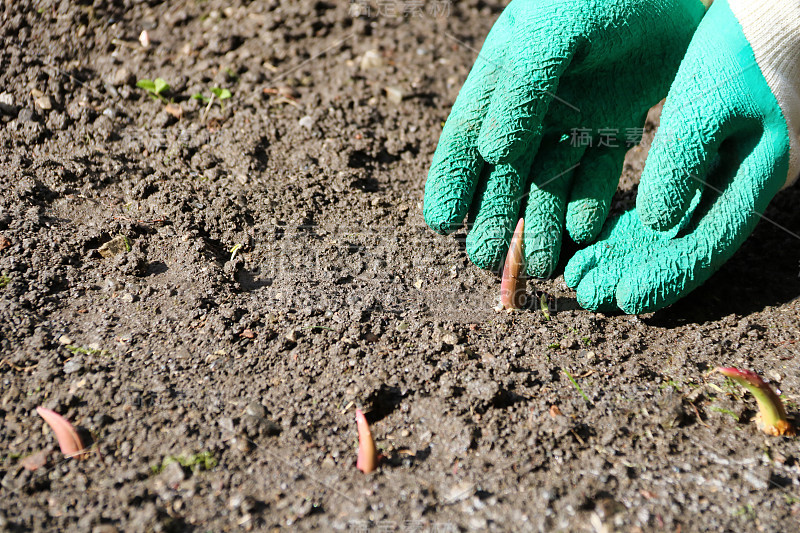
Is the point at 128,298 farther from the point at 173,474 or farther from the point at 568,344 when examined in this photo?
the point at 568,344

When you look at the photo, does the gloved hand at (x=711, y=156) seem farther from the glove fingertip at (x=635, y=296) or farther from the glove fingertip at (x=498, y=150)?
the glove fingertip at (x=498, y=150)

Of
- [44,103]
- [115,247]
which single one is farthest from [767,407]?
[44,103]

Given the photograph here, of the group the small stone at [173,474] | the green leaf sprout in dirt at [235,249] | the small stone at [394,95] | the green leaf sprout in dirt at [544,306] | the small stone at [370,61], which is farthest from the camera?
the small stone at [370,61]

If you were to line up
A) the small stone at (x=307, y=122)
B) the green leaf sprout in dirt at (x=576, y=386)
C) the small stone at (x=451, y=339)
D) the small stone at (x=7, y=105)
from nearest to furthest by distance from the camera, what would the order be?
the green leaf sprout in dirt at (x=576, y=386) < the small stone at (x=451, y=339) < the small stone at (x=7, y=105) < the small stone at (x=307, y=122)

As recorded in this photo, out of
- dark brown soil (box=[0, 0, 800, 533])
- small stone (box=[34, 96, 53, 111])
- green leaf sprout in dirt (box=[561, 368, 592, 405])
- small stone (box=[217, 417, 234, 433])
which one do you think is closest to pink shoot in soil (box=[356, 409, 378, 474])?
dark brown soil (box=[0, 0, 800, 533])

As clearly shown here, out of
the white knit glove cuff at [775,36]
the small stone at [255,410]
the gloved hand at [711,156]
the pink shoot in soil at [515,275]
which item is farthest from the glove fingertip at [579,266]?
the small stone at [255,410]

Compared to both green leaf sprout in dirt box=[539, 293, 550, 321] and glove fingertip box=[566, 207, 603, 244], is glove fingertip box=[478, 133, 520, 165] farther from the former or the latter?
green leaf sprout in dirt box=[539, 293, 550, 321]

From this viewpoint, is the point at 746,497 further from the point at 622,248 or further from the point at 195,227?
the point at 195,227
